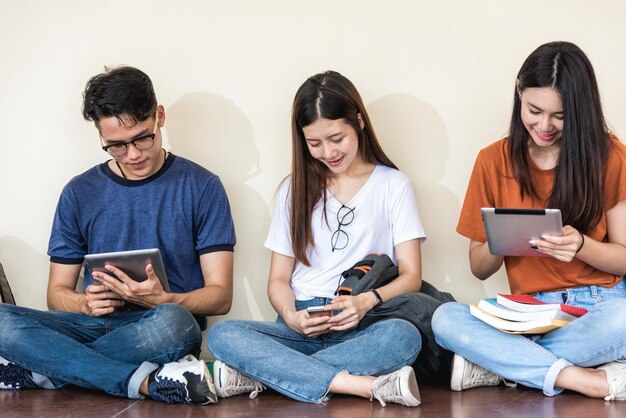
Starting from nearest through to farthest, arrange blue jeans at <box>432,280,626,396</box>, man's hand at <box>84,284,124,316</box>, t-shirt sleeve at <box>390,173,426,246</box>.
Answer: blue jeans at <box>432,280,626,396</box> < man's hand at <box>84,284,124,316</box> < t-shirt sleeve at <box>390,173,426,246</box>

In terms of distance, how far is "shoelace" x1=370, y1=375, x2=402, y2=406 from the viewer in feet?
8.79

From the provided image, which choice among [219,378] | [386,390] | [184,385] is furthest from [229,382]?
[386,390]

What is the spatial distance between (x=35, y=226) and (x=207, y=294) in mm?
904

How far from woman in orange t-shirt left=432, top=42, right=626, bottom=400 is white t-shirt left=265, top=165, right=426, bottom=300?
0.21 m

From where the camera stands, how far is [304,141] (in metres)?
3.27

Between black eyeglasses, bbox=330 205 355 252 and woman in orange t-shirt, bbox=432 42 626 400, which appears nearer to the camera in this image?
woman in orange t-shirt, bbox=432 42 626 400

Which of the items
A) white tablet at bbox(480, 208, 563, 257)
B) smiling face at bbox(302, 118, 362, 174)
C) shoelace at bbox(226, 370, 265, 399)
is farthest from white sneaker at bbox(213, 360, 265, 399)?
white tablet at bbox(480, 208, 563, 257)

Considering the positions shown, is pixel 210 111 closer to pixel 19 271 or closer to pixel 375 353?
pixel 19 271

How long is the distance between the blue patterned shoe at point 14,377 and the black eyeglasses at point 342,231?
1115 millimetres

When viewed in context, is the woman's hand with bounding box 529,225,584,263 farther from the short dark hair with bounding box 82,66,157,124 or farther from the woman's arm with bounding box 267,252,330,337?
the short dark hair with bounding box 82,66,157,124

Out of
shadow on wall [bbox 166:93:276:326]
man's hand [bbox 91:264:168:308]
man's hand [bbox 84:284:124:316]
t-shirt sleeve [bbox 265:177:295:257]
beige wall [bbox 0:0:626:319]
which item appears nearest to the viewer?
man's hand [bbox 91:264:168:308]

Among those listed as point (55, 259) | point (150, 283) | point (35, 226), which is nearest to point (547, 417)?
point (150, 283)

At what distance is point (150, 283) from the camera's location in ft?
9.93

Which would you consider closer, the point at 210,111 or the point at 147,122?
the point at 147,122
